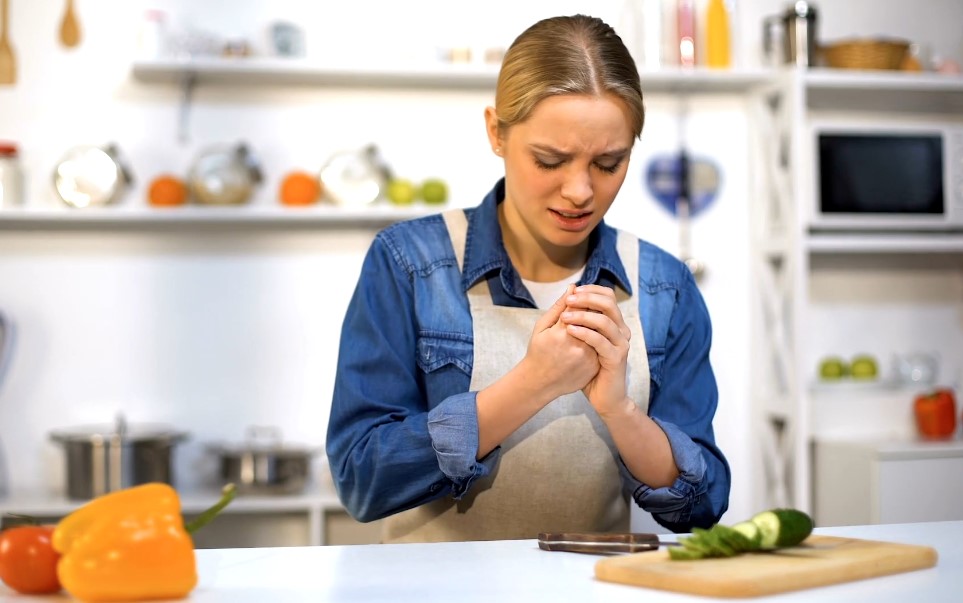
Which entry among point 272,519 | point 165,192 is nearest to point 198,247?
point 165,192

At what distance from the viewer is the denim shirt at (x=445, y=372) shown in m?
1.43

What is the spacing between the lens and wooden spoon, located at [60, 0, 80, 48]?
3.44 metres

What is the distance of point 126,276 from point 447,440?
238 cm

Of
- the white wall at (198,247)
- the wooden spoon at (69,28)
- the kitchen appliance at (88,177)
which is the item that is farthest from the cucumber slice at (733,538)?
the wooden spoon at (69,28)

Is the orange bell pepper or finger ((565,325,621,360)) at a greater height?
finger ((565,325,621,360))

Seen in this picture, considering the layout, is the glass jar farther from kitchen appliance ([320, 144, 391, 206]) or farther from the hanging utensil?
the hanging utensil

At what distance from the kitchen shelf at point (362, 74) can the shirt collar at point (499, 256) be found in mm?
1781

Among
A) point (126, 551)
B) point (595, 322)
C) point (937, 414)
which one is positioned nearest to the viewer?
point (126, 551)

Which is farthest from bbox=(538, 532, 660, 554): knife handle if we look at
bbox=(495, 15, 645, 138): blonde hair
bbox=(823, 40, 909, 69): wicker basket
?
bbox=(823, 40, 909, 69): wicker basket

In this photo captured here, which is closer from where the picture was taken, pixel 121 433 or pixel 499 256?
pixel 499 256

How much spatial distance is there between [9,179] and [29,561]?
8.43ft

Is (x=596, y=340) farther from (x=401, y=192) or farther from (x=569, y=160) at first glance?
(x=401, y=192)

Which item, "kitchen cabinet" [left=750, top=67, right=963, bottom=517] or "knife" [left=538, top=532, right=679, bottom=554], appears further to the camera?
"kitchen cabinet" [left=750, top=67, right=963, bottom=517]

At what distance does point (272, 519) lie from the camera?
3398 mm
